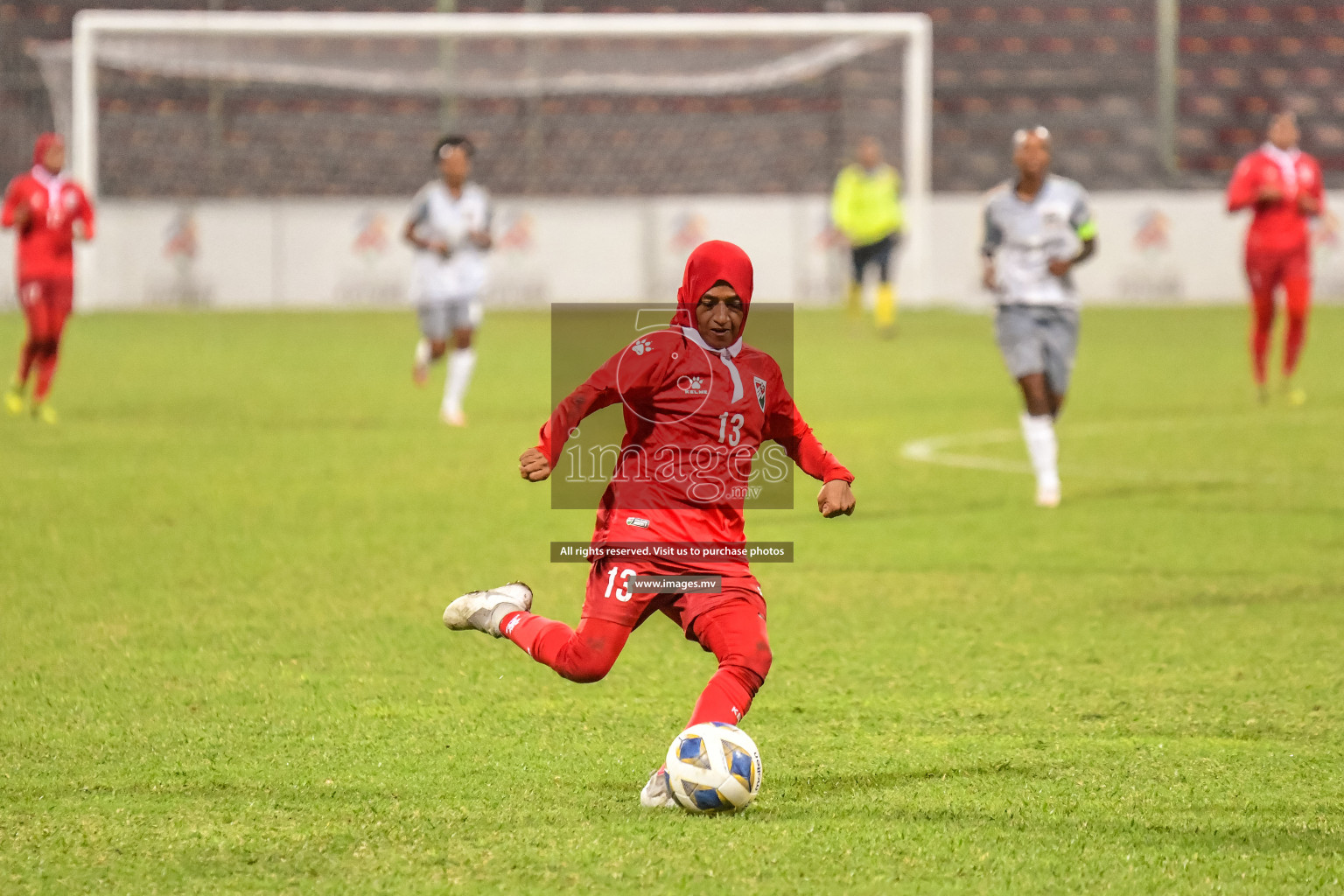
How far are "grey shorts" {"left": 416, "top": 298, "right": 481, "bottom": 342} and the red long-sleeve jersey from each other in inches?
383

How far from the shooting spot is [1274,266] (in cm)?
1512

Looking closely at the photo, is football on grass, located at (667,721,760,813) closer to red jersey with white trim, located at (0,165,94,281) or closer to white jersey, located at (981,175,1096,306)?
white jersey, located at (981,175,1096,306)

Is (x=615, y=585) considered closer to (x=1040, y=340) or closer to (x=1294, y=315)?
(x=1040, y=340)

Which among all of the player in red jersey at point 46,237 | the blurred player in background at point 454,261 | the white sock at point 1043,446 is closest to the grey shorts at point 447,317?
the blurred player in background at point 454,261

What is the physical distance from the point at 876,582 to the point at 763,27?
1944cm

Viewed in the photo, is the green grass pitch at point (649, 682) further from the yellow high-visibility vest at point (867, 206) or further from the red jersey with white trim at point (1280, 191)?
the yellow high-visibility vest at point (867, 206)

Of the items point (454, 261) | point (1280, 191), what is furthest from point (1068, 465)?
point (454, 261)

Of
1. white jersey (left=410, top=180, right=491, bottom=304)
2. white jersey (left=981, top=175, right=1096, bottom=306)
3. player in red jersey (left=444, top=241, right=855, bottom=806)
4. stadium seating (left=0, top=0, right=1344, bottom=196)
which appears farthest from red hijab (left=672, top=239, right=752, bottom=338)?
Result: stadium seating (left=0, top=0, right=1344, bottom=196)

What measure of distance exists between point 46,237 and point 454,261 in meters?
2.94

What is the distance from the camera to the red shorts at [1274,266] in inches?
595

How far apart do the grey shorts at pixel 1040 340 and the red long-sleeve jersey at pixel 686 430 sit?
18.4 ft

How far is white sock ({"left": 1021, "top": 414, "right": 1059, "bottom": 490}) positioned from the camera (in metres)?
10.3

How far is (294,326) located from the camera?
24.3 metres

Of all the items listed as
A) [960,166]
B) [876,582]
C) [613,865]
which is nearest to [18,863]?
[613,865]
